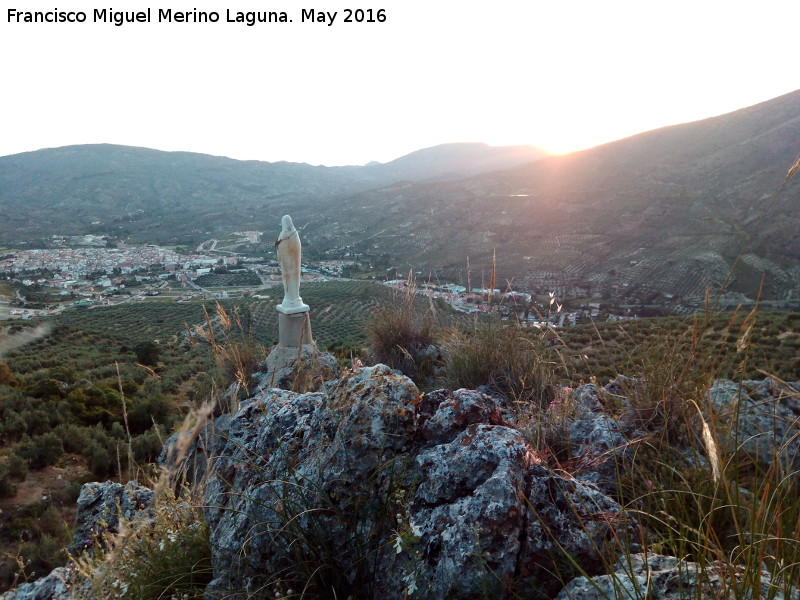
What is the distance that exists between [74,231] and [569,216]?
96.8m

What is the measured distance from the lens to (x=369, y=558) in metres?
1.64

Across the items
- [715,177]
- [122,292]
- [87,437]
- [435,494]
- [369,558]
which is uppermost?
[715,177]

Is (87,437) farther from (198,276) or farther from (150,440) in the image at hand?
(198,276)

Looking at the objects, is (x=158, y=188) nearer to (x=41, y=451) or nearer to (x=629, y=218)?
(x=629, y=218)

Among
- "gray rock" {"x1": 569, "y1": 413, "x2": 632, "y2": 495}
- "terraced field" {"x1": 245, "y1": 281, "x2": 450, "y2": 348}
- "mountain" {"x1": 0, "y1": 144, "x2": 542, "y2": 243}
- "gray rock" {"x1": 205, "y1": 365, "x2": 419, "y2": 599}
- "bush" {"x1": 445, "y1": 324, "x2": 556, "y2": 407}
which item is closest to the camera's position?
"gray rock" {"x1": 205, "y1": 365, "x2": 419, "y2": 599}

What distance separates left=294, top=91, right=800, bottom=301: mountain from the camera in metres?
31.7

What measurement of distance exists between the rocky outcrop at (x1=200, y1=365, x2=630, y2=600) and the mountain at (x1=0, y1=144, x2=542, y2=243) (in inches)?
3777

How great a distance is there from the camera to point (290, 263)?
746cm

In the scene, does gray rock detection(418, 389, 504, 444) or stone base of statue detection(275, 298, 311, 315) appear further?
stone base of statue detection(275, 298, 311, 315)

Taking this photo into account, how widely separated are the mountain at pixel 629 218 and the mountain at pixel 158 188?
140ft

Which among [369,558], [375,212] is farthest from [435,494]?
[375,212]

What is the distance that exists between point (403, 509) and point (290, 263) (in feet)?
20.5

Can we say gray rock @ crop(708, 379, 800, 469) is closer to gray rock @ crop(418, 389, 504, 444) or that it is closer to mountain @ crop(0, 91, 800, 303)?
mountain @ crop(0, 91, 800, 303)

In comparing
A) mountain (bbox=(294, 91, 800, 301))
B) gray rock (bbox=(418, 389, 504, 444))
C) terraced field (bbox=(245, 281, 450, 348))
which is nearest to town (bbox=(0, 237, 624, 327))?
terraced field (bbox=(245, 281, 450, 348))
